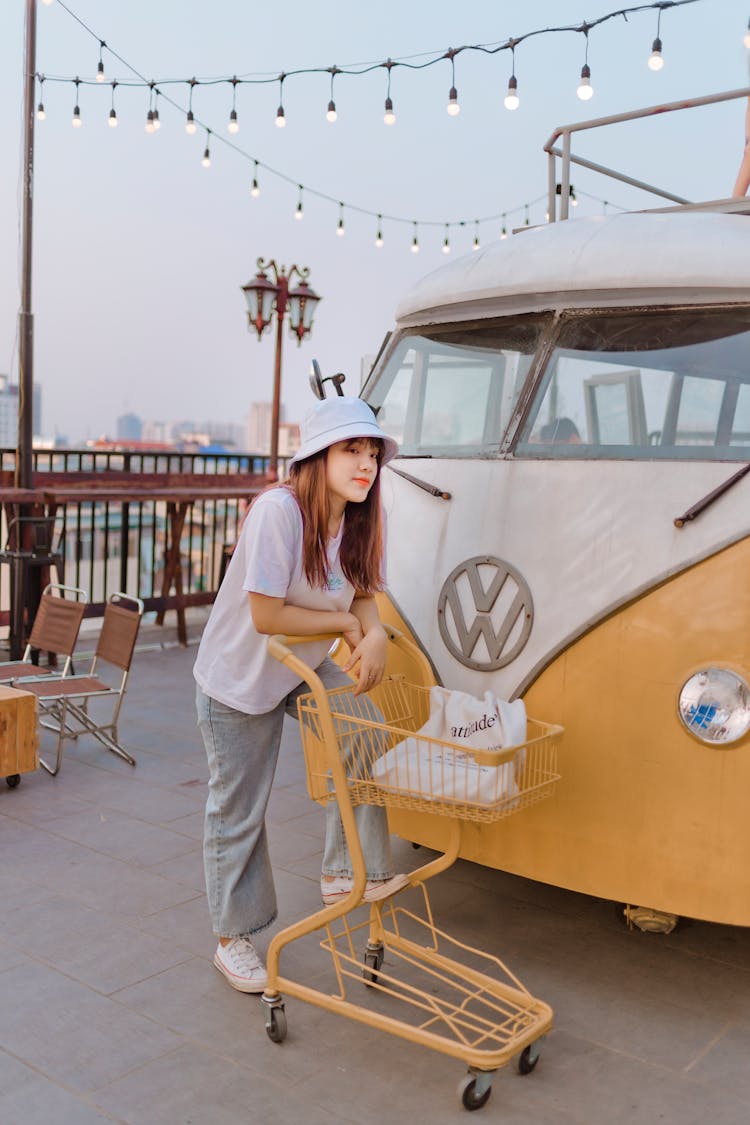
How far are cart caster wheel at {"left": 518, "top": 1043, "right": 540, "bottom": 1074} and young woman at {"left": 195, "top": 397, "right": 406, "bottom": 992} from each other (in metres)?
0.62

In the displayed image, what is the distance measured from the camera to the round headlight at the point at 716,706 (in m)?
3.30

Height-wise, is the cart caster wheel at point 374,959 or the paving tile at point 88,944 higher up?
the cart caster wheel at point 374,959

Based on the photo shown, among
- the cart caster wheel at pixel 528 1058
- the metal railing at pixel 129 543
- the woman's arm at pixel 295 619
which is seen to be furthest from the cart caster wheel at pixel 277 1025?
the metal railing at pixel 129 543

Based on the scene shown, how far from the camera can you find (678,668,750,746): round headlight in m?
3.30

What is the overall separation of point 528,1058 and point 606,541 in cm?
159

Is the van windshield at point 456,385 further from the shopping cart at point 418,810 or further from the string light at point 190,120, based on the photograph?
the string light at point 190,120

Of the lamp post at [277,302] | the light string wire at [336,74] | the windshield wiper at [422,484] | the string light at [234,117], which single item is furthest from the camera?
the lamp post at [277,302]

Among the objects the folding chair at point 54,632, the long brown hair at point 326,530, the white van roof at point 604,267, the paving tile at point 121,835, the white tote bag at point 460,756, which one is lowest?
the paving tile at point 121,835

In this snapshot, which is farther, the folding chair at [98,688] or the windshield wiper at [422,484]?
the folding chair at [98,688]

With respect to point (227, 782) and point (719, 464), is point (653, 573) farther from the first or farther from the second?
point (227, 782)

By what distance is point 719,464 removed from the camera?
3508 millimetres

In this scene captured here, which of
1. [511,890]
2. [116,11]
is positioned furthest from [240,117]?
[511,890]

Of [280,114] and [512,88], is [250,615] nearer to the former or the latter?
[512,88]

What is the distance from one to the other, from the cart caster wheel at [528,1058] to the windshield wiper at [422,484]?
188cm
